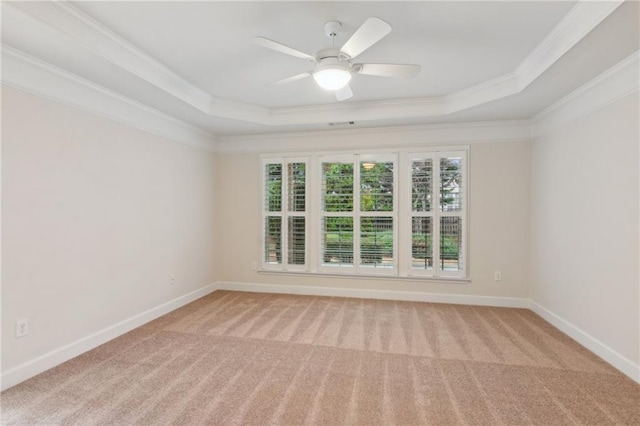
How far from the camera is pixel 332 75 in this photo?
2.35 m

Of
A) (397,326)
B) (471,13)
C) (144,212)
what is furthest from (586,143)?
(144,212)

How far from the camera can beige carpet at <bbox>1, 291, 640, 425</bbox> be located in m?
2.13

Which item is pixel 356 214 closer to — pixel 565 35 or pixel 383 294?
pixel 383 294

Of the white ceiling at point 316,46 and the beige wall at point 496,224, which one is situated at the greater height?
the white ceiling at point 316,46

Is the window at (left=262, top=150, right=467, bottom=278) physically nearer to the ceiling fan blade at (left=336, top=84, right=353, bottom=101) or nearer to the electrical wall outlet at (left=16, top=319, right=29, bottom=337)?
the ceiling fan blade at (left=336, top=84, right=353, bottom=101)

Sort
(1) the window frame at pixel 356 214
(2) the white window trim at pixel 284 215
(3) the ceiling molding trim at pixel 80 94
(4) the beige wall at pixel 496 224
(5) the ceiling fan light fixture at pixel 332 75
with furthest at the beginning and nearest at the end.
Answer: (2) the white window trim at pixel 284 215 → (1) the window frame at pixel 356 214 → (4) the beige wall at pixel 496 224 → (3) the ceiling molding trim at pixel 80 94 → (5) the ceiling fan light fixture at pixel 332 75

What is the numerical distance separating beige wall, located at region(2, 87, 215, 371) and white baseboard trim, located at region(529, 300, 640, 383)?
467 cm

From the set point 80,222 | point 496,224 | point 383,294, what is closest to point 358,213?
point 383,294

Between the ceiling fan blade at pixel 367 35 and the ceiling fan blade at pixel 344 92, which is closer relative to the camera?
the ceiling fan blade at pixel 367 35

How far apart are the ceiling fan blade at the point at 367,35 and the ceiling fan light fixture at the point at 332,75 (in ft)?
0.39

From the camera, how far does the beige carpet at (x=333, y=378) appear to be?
83.8 inches

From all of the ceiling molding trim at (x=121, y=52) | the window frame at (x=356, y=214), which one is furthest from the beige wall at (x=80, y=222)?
the window frame at (x=356, y=214)

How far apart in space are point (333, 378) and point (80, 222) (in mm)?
2681

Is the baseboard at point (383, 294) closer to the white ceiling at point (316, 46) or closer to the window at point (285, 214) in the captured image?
the window at point (285, 214)
